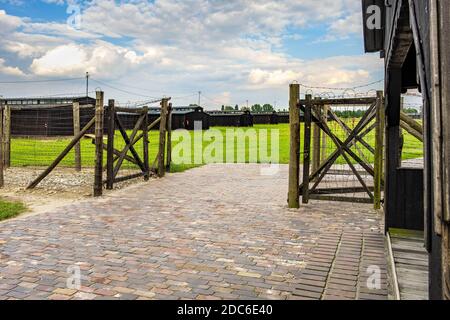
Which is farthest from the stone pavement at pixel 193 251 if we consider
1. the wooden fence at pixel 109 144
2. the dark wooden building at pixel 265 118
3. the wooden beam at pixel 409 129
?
the dark wooden building at pixel 265 118

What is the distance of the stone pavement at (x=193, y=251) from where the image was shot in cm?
406

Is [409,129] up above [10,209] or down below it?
above

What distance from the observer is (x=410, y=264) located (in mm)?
4758

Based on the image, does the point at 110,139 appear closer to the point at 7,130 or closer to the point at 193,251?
the point at 193,251

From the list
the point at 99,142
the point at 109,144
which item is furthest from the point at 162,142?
the point at 99,142

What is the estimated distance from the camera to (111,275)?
4418 mm

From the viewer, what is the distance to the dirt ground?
8.77m

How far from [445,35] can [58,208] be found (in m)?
7.91

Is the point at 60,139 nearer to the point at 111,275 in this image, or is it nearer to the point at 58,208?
the point at 58,208

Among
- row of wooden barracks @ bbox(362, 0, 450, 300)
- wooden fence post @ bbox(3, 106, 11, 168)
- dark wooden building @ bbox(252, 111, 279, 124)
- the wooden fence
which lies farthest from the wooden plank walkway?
dark wooden building @ bbox(252, 111, 279, 124)

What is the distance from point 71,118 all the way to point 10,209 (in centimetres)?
2379

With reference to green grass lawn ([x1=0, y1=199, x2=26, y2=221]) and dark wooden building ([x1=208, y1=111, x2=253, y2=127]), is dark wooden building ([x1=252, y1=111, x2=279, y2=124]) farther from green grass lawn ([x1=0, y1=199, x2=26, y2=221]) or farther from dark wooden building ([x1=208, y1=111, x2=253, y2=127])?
green grass lawn ([x1=0, y1=199, x2=26, y2=221])

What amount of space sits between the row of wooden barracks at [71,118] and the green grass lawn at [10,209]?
10.7 meters
